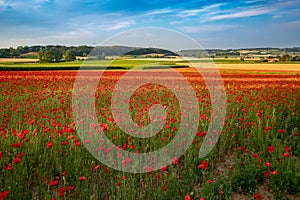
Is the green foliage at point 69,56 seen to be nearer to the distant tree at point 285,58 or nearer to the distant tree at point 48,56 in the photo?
the distant tree at point 48,56

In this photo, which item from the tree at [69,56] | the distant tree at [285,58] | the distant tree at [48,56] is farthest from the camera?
the distant tree at [285,58]

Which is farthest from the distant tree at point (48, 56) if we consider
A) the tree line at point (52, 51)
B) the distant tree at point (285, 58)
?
the distant tree at point (285, 58)

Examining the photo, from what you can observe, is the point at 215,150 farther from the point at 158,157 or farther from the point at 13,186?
the point at 13,186

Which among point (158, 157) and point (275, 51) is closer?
point (158, 157)

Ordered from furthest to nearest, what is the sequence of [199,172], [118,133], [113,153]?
[118,133]
[113,153]
[199,172]

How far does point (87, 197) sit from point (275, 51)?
74.0 metres

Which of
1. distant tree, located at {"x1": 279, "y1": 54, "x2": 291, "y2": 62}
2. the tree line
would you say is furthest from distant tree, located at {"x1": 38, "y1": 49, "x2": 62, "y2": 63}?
distant tree, located at {"x1": 279, "y1": 54, "x2": 291, "y2": 62}

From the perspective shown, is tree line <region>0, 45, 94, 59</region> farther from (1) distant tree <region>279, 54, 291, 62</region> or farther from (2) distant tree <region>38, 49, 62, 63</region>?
(1) distant tree <region>279, 54, 291, 62</region>

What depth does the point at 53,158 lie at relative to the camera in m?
4.56

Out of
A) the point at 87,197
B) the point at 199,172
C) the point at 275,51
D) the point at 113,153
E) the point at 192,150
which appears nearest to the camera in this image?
the point at 87,197

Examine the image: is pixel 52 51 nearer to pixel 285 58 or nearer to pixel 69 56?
pixel 69 56

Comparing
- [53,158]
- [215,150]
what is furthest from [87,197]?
[215,150]

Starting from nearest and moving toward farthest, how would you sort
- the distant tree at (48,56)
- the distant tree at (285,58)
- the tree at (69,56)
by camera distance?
the distant tree at (48,56) → the tree at (69,56) → the distant tree at (285,58)

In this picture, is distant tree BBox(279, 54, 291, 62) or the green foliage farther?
distant tree BBox(279, 54, 291, 62)
